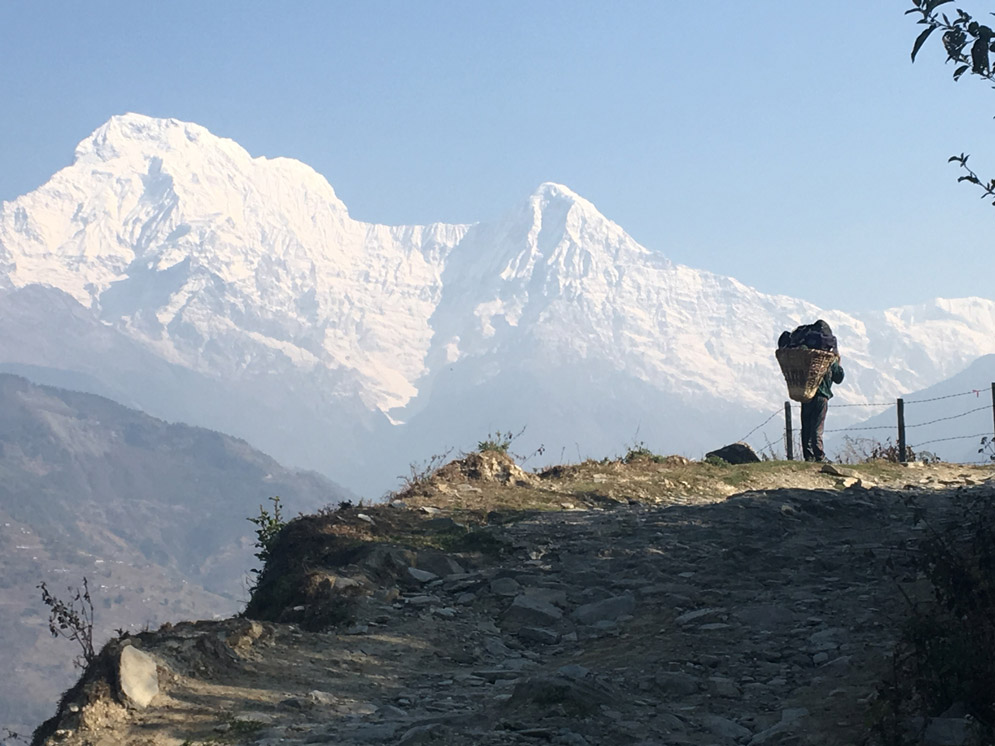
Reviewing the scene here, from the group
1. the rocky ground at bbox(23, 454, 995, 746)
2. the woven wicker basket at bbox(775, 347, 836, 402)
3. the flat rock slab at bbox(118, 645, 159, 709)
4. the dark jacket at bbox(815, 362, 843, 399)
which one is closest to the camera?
the rocky ground at bbox(23, 454, 995, 746)

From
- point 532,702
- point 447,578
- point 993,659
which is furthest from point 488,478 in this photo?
point 993,659

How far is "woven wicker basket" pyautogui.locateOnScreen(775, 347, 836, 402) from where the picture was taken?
2111 centimetres

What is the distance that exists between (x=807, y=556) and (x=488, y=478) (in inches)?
226

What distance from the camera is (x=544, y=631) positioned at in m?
10.4

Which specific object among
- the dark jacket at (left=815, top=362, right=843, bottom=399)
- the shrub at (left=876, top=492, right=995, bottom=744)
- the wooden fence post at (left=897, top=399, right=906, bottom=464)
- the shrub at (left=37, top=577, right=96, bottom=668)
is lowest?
the shrub at (left=876, top=492, right=995, bottom=744)

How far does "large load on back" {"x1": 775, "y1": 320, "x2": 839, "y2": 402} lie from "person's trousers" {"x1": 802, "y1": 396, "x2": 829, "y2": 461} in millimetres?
287

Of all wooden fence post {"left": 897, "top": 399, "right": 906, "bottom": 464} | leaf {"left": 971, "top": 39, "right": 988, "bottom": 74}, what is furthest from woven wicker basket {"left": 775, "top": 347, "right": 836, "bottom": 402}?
leaf {"left": 971, "top": 39, "right": 988, "bottom": 74}

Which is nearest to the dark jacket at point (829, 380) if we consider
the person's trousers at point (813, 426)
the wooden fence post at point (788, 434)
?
the person's trousers at point (813, 426)

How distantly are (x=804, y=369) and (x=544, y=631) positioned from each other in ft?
40.6

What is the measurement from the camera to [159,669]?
8.33 meters

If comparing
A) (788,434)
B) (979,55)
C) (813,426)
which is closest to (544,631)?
(979,55)

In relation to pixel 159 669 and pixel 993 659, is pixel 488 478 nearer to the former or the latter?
pixel 159 669

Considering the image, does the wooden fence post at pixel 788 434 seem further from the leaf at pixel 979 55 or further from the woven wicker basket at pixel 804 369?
the leaf at pixel 979 55

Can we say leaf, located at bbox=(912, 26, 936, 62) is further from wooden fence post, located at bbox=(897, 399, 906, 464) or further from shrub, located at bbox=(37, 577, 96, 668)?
wooden fence post, located at bbox=(897, 399, 906, 464)
